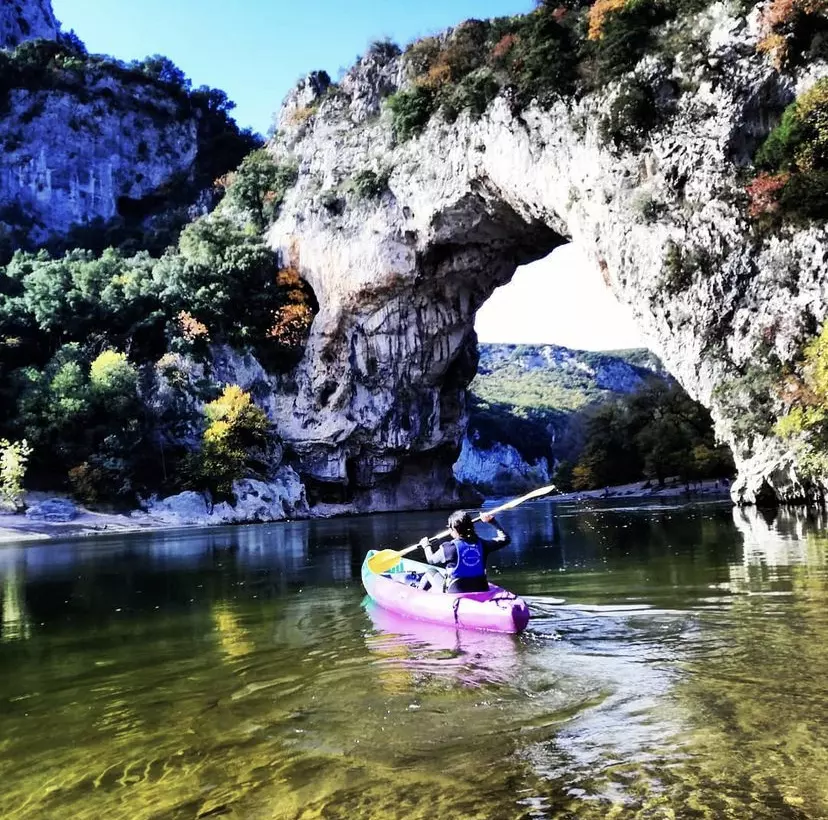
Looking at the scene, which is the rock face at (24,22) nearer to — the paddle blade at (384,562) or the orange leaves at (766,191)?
the orange leaves at (766,191)

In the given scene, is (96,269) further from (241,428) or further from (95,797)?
(95,797)

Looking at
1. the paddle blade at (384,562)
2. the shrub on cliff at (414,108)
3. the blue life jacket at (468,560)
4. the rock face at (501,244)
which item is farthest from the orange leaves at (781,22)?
the blue life jacket at (468,560)

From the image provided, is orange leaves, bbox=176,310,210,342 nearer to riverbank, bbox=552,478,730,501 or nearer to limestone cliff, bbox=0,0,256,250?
limestone cliff, bbox=0,0,256,250

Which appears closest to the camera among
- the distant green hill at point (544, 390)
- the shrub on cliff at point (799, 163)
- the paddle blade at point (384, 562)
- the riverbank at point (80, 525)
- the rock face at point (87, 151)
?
the paddle blade at point (384, 562)

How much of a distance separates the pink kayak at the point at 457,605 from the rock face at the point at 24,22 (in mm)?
78295

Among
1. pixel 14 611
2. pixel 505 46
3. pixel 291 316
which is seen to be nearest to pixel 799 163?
pixel 505 46

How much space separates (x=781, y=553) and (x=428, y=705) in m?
10.2

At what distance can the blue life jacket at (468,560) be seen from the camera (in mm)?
8750

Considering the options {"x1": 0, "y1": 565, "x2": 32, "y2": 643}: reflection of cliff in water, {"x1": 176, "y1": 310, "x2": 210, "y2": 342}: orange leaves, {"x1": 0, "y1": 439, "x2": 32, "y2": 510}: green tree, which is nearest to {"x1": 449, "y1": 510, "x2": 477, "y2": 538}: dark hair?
{"x1": 0, "y1": 565, "x2": 32, "y2": 643}: reflection of cliff in water

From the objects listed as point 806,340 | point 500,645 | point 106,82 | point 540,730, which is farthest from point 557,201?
point 106,82

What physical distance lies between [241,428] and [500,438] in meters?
62.2

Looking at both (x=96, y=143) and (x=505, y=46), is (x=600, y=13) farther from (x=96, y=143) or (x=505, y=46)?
(x=96, y=143)

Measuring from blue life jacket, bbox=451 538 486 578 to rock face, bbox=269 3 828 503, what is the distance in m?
17.0

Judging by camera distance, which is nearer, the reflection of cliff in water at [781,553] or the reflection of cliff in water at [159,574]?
the reflection of cliff in water at [781,553]
